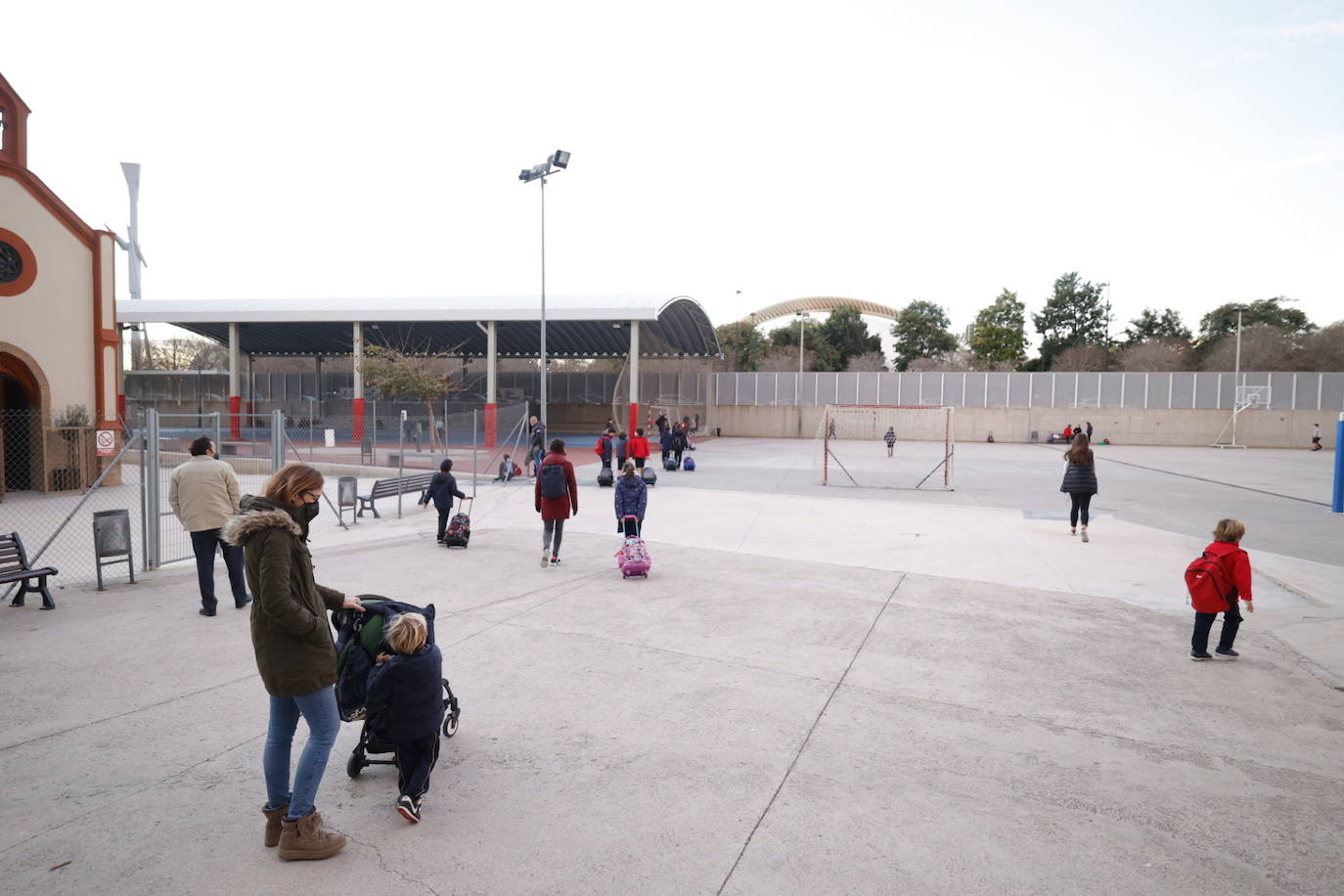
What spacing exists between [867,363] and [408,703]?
68012 mm

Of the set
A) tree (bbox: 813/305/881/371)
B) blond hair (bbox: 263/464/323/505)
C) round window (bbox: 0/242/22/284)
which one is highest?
tree (bbox: 813/305/881/371)

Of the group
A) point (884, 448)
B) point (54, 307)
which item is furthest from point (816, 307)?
point (54, 307)

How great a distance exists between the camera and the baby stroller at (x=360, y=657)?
4215 mm

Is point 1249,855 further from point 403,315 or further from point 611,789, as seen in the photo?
point 403,315

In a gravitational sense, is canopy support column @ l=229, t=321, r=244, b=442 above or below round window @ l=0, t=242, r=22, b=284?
below

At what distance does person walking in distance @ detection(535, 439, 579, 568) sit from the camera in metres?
10.2

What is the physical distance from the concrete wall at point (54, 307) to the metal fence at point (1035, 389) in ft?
111

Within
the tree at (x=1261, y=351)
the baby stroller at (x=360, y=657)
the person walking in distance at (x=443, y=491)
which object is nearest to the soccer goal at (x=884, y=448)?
the person walking in distance at (x=443, y=491)

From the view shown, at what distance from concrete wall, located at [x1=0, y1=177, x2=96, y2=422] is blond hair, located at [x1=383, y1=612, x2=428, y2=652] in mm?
19399

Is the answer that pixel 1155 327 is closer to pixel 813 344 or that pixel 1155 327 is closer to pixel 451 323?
pixel 813 344

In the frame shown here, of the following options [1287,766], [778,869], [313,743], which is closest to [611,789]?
[778,869]

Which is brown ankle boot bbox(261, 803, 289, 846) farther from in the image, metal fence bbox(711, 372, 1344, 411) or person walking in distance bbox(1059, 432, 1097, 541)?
metal fence bbox(711, 372, 1344, 411)

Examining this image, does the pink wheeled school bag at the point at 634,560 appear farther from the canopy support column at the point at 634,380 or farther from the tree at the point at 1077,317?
the tree at the point at 1077,317

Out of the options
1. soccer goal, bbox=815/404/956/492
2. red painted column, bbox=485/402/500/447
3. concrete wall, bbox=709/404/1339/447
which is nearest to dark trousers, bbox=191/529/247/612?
soccer goal, bbox=815/404/956/492
